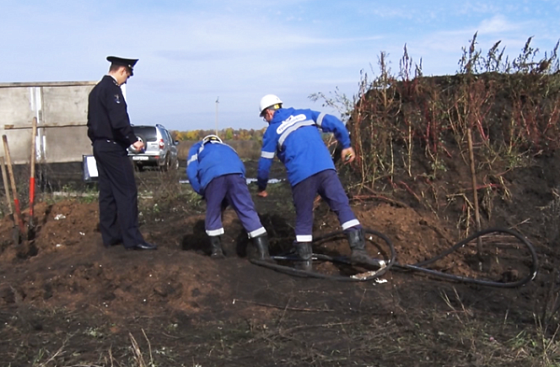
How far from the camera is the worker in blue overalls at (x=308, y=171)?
22.5 feet

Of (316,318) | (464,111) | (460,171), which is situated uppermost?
(464,111)

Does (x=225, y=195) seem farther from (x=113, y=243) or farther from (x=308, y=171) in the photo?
(x=113, y=243)

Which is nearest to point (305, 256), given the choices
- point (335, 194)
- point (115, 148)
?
point (335, 194)

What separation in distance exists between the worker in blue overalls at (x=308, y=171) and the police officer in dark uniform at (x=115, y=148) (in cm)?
144

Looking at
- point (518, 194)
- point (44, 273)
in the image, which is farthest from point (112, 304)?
point (518, 194)

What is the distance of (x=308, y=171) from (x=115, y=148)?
197 centimetres

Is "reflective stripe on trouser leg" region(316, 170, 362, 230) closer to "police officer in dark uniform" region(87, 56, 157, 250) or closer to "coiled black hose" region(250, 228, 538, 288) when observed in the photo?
"coiled black hose" region(250, 228, 538, 288)

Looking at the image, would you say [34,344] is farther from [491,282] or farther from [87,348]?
[491,282]

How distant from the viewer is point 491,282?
644 cm

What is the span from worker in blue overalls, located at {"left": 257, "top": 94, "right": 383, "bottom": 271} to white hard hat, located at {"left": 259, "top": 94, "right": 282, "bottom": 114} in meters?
0.12

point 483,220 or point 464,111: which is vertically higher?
point 464,111

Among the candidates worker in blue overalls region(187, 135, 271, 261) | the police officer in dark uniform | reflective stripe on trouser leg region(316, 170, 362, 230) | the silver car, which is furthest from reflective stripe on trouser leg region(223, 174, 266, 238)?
the silver car

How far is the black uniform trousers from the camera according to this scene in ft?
23.1

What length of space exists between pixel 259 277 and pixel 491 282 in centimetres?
214
